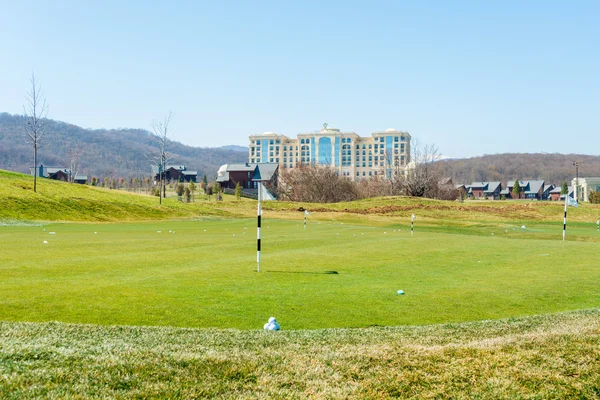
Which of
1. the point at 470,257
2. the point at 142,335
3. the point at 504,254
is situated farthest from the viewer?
the point at 504,254

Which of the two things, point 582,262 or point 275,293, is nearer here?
point 275,293

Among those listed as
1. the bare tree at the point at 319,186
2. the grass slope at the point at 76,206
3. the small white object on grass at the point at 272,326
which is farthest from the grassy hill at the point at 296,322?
the bare tree at the point at 319,186

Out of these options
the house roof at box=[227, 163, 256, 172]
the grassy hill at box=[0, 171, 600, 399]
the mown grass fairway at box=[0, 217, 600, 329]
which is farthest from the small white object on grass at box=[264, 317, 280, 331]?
the house roof at box=[227, 163, 256, 172]

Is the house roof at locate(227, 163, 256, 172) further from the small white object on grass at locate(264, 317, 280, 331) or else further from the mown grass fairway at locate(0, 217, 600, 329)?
the small white object on grass at locate(264, 317, 280, 331)

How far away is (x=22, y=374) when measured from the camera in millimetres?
4891

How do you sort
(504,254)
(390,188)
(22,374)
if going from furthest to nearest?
(390,188) → (504,254) → (22,374)

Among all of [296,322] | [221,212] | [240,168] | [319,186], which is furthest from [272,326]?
[240,168]

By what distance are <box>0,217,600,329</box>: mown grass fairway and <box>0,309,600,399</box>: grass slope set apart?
1.40m

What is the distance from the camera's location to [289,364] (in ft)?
18.2

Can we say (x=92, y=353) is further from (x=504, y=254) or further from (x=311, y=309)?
(x=504, y=254)

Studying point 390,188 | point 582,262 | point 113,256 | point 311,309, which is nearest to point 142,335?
point 311,309

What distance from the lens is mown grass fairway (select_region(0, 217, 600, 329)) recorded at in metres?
8.66

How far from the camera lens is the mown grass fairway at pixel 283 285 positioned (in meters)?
8.66

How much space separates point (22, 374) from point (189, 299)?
15.5 feet
